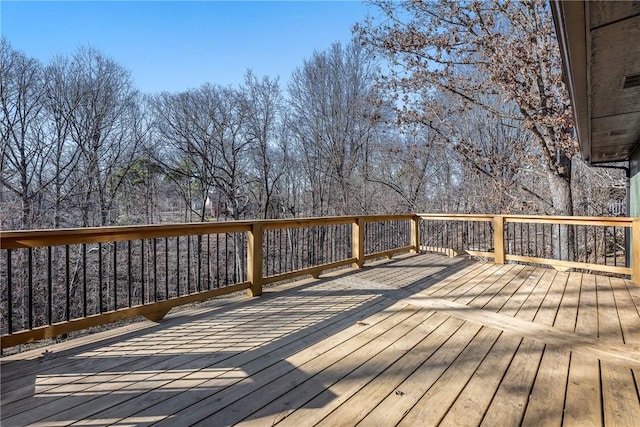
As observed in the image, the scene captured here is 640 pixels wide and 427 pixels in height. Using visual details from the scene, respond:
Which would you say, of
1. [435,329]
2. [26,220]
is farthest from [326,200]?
[435,329]

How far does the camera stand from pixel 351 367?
205 cm

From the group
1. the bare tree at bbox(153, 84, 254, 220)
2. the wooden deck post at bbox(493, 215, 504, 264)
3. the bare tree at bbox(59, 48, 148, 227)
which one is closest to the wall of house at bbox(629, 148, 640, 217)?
the wooden deck post at bbox(493, 215, 504, 264)

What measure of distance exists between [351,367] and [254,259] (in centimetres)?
200

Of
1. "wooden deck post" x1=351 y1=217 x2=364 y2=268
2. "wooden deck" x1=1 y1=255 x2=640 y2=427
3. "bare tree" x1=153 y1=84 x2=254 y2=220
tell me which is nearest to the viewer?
"wooden deck" x1=1 y1=255 x2=640 y2=427

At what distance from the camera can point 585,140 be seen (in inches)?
174

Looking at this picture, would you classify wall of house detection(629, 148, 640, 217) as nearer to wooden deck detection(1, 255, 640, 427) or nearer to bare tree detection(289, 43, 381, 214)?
wooden deck detection(1, 255, 640, 427)

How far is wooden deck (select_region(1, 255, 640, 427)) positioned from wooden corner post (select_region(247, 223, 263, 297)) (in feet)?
0.62

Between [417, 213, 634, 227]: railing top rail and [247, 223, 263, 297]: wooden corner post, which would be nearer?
[247, 223, 263, 297]: wooden corner post

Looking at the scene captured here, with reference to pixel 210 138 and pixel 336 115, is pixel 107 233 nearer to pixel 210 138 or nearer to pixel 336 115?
pixel 210 138

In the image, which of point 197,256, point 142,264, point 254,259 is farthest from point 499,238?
point 142,264

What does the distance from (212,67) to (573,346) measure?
11.4 m

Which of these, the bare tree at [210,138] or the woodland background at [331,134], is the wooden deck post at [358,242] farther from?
the bare tree at [210,138]

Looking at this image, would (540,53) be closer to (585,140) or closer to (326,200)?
(585,140)

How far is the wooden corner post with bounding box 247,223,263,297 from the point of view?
12.1ft
